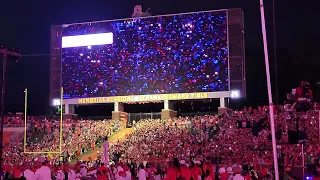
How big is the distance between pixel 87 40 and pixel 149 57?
17.5ft

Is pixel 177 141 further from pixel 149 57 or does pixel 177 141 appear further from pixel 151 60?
pixel 149 57

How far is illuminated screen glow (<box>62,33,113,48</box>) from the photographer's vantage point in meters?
38.2

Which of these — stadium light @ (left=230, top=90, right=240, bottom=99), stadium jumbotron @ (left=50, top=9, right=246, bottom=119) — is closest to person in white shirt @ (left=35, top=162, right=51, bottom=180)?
stadium jumbotron @ (left=50, top=9, right=246, bottom=119)

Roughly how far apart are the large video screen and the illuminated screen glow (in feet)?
0.25

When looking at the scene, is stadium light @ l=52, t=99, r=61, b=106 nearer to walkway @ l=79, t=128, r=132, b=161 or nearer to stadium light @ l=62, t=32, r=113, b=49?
stadium light @ l=62, t=32, r=113, b=49

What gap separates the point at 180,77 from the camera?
3609cm

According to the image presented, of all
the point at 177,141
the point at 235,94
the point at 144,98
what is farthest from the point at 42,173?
the point at 144,98

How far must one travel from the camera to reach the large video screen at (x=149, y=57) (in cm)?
3556

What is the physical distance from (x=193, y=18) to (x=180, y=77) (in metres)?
4.36

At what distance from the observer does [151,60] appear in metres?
36.8

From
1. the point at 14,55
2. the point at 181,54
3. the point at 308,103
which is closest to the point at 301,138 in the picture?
the point at 308,103

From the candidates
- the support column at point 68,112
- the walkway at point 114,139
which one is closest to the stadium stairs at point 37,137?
the support column at point 68,112

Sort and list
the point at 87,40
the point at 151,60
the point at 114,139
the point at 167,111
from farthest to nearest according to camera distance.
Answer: the point at 87,40 < the point at 151,60 < the point at 167,111 < the point at 114,139

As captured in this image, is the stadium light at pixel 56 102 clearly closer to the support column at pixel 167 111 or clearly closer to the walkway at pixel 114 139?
the walkway at pixel 114 139
